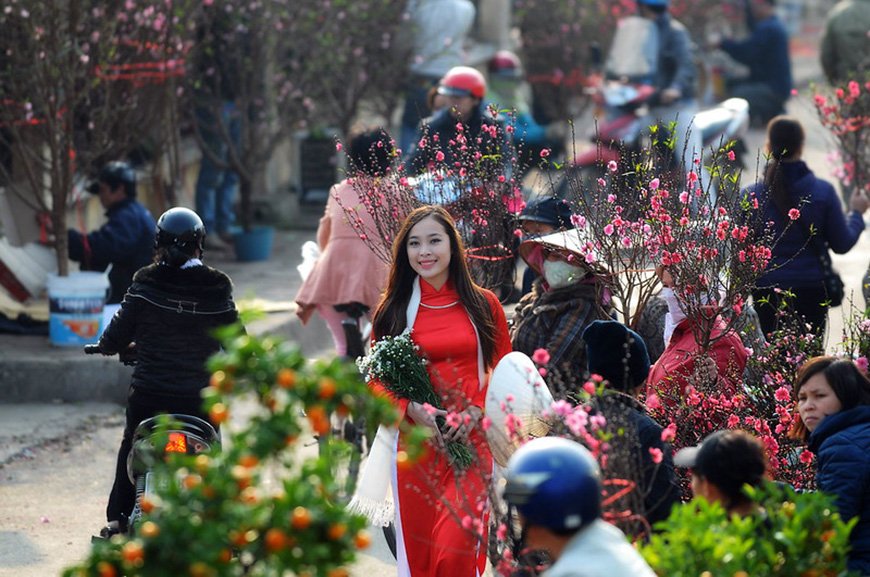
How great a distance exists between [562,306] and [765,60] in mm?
12237

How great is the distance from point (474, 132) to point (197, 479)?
5.71 meters

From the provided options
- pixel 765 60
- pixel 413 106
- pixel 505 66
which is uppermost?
pixel 765 60

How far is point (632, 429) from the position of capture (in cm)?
470

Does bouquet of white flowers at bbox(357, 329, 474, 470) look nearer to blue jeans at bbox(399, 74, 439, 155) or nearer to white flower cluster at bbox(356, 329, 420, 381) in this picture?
white flower cluster at bbox(356, 329, 420, 381)

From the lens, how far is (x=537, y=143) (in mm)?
17594

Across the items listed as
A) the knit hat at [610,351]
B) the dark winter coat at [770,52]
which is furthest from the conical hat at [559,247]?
the dark winter coat at [770,52]

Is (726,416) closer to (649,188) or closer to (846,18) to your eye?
(649,188)

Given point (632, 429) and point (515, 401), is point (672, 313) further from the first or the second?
point (632, 429)

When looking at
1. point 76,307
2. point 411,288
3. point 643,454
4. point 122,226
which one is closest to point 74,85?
point 122,226

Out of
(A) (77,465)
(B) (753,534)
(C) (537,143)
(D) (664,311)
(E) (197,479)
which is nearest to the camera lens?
(E) (197,479)

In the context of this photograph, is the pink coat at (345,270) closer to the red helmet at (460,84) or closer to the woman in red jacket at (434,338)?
the red helmet at (460,84)

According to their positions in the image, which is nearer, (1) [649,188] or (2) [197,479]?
(2) [197,479]

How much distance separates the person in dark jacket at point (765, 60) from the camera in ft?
58.0

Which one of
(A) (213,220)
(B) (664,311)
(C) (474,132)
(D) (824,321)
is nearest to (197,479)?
(B) (664,311)
